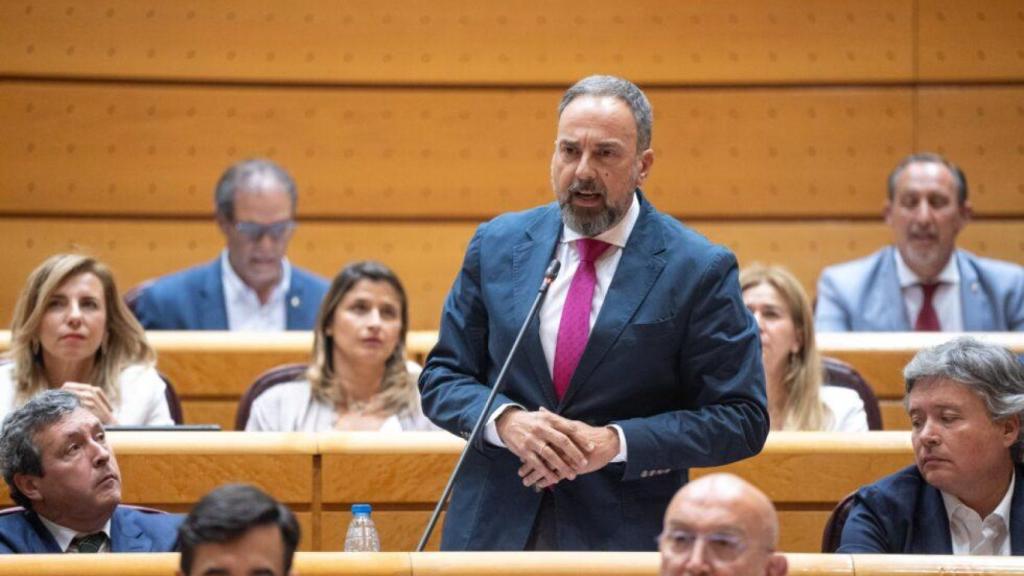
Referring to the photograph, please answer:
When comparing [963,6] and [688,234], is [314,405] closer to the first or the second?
[688,234]

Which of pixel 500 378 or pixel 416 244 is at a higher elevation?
pixel 416 244

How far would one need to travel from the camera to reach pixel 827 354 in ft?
12.9

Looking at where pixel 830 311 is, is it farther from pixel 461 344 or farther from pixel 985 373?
pixel 461 344

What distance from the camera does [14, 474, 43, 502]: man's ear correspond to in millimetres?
2744

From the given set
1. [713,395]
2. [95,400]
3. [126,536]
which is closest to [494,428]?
[713,395]

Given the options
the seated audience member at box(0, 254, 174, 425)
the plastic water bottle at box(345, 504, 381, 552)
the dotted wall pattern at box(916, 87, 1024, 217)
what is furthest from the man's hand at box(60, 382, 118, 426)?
the dotted wall pattern at box(916, 87, 1024, 217)

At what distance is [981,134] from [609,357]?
3.28 m

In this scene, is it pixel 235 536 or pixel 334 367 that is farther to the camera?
pixel 334 367

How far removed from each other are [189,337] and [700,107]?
6.79 feet

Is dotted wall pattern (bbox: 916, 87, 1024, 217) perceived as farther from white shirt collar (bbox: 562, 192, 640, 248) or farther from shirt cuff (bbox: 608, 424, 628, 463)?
shirt cuff (bbox: 608, 424, 628, 463)

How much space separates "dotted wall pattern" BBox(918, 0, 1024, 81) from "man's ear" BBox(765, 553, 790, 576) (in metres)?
3.52

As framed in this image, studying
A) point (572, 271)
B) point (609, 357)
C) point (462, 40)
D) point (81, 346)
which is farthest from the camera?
point (462, 40)

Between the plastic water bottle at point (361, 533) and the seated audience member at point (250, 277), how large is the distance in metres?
1.71

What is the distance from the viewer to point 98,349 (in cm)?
366
